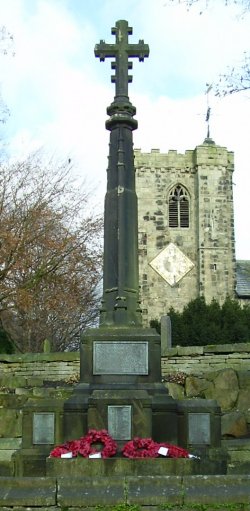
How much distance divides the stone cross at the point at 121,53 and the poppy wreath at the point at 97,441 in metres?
5.18

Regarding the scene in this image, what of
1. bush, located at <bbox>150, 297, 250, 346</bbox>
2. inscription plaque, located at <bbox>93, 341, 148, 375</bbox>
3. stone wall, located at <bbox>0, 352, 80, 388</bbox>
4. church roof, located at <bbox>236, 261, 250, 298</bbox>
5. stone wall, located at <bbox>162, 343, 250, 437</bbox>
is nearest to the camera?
inscription plaque, located at <bbox>93, 341, 148, 375</bbox>

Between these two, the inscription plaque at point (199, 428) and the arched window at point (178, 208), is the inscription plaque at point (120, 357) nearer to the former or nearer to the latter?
the inscription plaque at point (199, 428)

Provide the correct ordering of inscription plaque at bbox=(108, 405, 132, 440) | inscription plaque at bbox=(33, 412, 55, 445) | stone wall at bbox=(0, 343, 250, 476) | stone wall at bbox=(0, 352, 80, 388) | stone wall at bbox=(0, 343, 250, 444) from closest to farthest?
inscription plaque at bbox=(108, 405, 132, 440)
inscription plaque at bbox=(33, 412, 55, 445)
stone wall at bbox=(0, 343, 250, 476)
stone wall at bbox=(0, 343, 250, 444)
stone wall at bbox=(0, 352, 80, 388)

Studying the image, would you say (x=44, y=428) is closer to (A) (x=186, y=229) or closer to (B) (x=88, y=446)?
(B) (x=88, y=446)

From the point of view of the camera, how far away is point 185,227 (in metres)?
44.1

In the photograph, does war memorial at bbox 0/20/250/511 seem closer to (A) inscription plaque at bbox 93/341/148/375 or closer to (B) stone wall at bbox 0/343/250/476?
(A) inscription plaque at bbox 93/341/148/375

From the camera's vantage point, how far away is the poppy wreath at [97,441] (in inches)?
307

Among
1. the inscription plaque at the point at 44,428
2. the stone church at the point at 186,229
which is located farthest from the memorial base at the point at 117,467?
the stone church at the point at 186,229

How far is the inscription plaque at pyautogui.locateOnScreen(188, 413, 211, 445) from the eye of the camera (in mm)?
8680

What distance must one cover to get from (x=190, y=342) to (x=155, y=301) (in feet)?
28.3

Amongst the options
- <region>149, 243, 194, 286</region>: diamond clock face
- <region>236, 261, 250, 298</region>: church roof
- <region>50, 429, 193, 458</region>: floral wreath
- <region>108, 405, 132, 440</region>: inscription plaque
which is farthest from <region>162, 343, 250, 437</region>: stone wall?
<region>236, 261, 250, 298</region>: church roof

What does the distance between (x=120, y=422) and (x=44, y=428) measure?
98cm

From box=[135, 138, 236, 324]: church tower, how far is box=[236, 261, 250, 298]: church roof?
0.67 meters

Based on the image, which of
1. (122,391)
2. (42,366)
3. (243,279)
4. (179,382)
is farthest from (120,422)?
(243,279)
